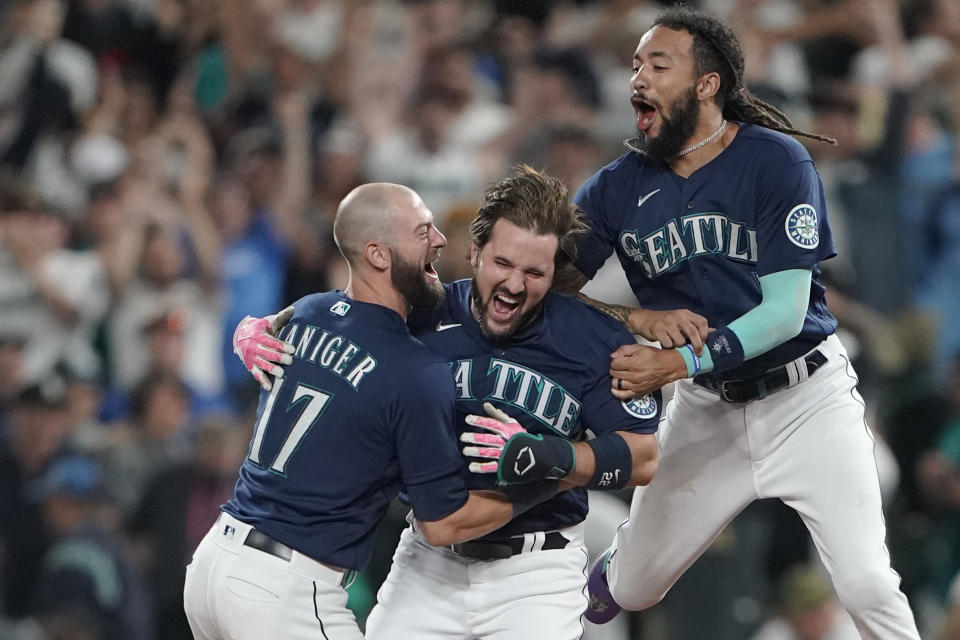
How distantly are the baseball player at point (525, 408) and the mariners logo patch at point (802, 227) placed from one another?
0.63m

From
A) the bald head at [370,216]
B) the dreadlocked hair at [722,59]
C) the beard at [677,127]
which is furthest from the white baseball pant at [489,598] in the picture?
the dreadlocked hair at [722,59]

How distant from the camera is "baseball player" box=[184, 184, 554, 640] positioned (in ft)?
13.5

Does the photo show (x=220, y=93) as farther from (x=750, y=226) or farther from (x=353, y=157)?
(x=750, y=226)

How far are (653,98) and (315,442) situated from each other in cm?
164

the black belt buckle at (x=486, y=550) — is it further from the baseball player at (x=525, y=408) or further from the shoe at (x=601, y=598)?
the shoe at (x=601, y=598)

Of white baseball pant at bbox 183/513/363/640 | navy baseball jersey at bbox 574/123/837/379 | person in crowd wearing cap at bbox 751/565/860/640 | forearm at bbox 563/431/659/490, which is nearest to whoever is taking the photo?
white baseball pant at bbox 183/513/363/640

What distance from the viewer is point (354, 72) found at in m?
9.44

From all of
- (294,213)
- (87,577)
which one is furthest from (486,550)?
(294,213)

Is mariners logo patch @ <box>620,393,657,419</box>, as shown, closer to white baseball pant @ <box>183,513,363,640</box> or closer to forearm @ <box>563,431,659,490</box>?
forearm @ <box>563,431,659,490</box>

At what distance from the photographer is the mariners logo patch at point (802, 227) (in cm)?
448

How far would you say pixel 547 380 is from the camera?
4.46 meters

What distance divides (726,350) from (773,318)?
0.18 m

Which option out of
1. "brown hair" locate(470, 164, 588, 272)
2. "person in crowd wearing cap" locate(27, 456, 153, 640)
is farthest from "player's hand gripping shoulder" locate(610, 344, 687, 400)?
"person in crowd wearing cap" locate(27, 456, 153, 640)

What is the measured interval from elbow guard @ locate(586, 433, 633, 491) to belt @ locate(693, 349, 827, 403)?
705 millimetres
